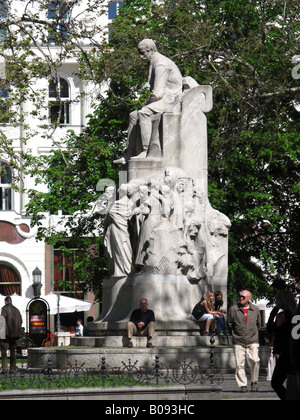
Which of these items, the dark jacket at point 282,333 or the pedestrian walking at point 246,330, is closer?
the dark jacket at point 282,333

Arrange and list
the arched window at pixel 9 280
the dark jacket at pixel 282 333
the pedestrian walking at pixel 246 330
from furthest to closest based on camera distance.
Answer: the arched window at pixel 9 280 → the pedestrian walking at pixel 246 330 → the dark jacket at pixel 282 333

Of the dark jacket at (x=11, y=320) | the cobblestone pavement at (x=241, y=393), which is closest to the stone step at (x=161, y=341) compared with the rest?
the cobblestone pavement at (x=241, y=393)

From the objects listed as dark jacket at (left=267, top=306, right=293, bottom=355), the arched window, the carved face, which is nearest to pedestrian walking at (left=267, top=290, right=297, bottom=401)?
dark jacket at (left=267, top=306, right=293, bottom=355)

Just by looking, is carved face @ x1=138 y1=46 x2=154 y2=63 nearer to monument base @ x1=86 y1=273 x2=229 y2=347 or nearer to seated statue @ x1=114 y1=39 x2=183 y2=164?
seated statue @ x1=114 y1=39 x2=183 y2=164

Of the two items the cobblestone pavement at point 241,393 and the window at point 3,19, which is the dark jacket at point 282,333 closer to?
the cobblestone pavement at point 241,393

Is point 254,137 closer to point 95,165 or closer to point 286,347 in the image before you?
point 95,165

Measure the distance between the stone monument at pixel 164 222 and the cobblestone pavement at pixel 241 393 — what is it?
1316 millimetres

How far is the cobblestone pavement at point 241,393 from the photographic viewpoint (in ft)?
45.3

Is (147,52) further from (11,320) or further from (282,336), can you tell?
(282,336)

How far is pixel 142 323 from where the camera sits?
16.9 metres

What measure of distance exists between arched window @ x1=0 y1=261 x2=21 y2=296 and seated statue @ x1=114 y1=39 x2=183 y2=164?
28.7m

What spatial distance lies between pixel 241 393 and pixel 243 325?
1238 mm

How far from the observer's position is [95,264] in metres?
33.2
